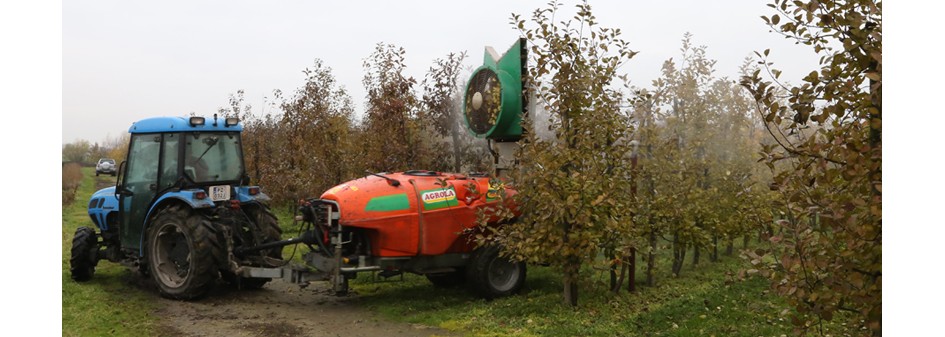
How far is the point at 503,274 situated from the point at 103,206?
219 inches

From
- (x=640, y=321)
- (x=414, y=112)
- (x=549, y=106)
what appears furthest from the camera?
(x=414, y=112)

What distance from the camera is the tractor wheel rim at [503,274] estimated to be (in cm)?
842

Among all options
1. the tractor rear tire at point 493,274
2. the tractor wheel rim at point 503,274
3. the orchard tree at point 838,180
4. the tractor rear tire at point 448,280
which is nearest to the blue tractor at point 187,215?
the tractor rear tire at point 448,280

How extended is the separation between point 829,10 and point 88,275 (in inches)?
367

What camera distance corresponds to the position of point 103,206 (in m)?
10.1

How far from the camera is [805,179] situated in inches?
132

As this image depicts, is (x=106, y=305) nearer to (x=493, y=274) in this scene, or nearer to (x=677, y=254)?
(x=493, y=274)

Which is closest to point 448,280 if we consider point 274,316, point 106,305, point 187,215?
point 274,316

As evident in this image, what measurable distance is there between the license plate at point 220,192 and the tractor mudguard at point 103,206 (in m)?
2.01

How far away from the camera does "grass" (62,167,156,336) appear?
7.05 metres

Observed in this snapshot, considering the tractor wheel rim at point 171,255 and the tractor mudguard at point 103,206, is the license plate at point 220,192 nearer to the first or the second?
the tractor wheel rim at point 171,255

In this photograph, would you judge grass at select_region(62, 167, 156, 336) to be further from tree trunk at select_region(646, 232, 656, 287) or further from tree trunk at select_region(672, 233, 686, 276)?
tree trunk at select_region(672, 233, 686, 276)

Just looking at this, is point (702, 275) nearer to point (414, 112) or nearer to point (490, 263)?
point (490, 263)

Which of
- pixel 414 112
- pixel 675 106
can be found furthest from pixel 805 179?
pixel 414 112
